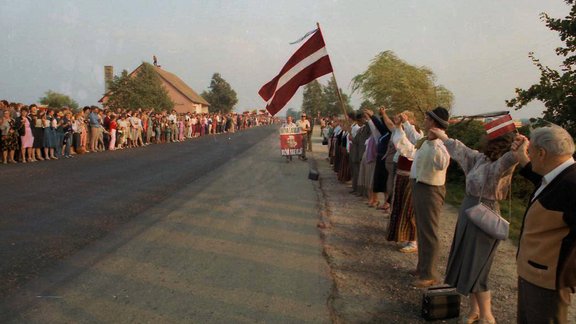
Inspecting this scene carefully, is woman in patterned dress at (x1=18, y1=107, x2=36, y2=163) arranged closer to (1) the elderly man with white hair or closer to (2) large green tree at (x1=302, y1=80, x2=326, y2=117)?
(1) the elderly man with white hair

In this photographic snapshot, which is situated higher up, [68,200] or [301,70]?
[301,70]

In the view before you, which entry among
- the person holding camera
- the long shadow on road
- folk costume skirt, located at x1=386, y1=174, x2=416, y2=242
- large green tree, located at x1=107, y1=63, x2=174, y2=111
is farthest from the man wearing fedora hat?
large green tree, located at x1=107, y1=63, x2=174, y2=111

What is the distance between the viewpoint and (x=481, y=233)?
3863 millimetres

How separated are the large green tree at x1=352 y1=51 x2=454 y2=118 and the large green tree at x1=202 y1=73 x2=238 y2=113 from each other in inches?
2668

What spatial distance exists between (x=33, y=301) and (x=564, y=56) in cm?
757

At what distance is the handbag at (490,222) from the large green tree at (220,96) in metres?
94.0

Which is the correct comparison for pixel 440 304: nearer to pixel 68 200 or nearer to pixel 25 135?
pixel 68 200

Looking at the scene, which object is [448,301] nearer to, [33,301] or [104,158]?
[33,301]

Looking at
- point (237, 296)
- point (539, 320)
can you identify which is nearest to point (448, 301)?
point (539, 320)

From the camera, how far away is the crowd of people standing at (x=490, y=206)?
2.59m

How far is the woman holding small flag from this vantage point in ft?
12.6

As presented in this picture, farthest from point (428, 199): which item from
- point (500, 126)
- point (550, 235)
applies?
point (550, 235)

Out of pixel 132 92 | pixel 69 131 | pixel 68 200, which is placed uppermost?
pixel 132 92

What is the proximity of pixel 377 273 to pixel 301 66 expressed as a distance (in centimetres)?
434
